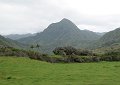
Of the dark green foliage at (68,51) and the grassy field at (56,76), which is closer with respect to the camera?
the grassy field at (56,76)

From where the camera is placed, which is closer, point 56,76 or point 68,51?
point 56,76

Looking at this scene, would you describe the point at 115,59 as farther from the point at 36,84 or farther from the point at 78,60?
the point at 36,84

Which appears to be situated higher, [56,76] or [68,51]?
[68,51]

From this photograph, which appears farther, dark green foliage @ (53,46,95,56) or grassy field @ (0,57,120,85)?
dark green foliage @ (53,46,95,56)

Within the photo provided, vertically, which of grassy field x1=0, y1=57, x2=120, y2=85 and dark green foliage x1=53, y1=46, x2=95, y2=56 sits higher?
dark green foliage x1=53, y1=46, x2=95, y2=56

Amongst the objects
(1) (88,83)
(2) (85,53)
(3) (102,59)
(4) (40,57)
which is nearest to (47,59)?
(4) (40,57)

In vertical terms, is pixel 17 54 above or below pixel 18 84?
above

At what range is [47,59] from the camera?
9162 cm

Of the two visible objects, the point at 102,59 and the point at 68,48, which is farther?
the point at 68,48

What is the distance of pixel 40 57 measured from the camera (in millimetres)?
91875

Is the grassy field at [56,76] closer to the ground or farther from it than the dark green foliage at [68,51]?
closer to the ground

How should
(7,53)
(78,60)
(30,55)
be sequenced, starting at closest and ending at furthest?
1. (7,53)
2. (30,55)
3. (78,60)

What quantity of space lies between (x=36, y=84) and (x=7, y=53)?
2106 inches

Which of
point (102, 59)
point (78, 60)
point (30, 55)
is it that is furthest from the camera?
point (102, 59)
